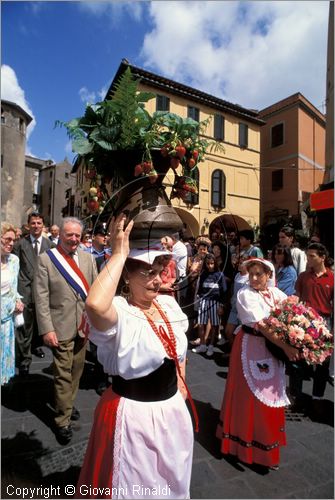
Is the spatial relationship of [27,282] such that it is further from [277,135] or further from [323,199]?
[277,135]

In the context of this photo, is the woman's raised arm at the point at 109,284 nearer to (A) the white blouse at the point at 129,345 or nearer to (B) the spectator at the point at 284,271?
(A) the white blouse at the point at 129,345

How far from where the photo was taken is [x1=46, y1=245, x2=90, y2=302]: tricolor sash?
11.1 feet

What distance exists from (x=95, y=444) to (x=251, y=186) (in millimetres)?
2018

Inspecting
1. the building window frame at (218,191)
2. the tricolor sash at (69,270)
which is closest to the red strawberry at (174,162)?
the building window frame at (218,191)

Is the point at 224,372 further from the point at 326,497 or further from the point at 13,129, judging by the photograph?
the point at 13,129

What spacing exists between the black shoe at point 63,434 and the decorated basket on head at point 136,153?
2.48 m

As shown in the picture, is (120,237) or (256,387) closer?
(120,237)

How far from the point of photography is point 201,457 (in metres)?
3.10

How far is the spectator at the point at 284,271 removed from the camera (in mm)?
5465

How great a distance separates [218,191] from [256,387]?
6.65 ft

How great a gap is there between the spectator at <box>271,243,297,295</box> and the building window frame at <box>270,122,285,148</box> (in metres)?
21.0

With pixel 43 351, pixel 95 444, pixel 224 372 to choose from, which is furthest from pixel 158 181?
pixel 43 351

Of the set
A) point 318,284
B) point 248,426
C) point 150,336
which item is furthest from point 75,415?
point 318,284

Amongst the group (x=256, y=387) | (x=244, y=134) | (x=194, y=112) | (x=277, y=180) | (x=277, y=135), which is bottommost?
(x=256, y=387)
